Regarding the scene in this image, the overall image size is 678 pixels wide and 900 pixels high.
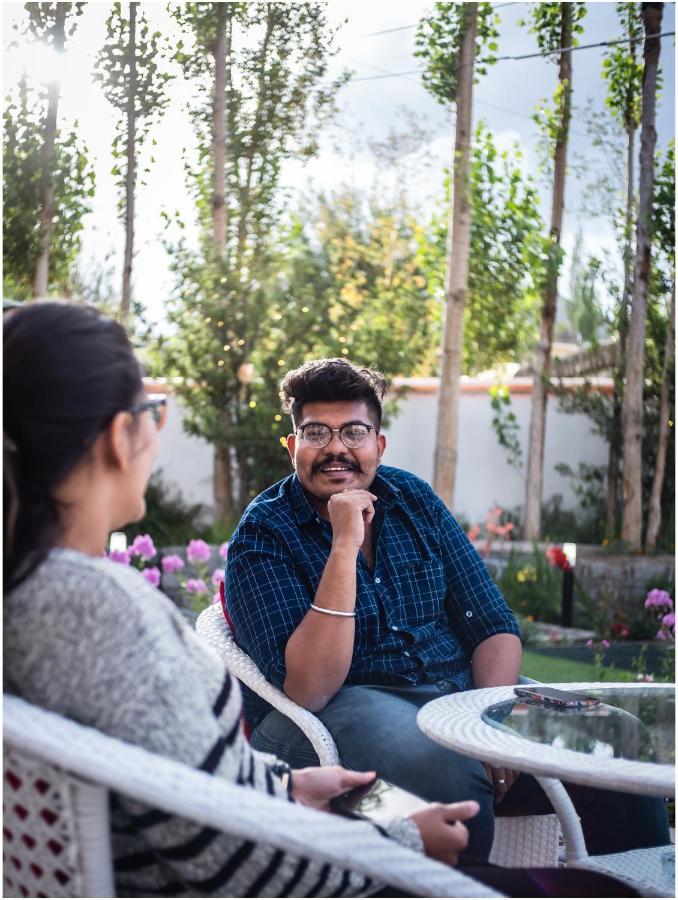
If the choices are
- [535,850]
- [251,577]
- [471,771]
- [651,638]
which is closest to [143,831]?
[471,771]

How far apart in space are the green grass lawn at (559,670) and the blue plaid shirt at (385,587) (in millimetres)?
3145

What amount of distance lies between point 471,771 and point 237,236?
7801mm

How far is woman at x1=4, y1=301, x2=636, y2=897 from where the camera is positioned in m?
1.16

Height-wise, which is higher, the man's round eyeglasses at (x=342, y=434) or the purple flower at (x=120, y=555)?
the man's round eyeglasses at (x=342, y=434)

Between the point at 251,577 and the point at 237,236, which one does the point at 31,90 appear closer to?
the point at 237,236

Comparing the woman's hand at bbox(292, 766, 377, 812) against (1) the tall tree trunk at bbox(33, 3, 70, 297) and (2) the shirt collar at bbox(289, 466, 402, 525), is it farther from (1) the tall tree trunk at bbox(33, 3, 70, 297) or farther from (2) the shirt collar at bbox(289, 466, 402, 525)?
(1) the tall tree trunk at bbox(33, 3, 70, 297)

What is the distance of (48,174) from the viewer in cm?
773

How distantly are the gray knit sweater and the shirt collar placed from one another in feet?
4.79

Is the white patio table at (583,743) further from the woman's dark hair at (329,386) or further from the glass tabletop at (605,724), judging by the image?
the woman's dark hair at (329,386)

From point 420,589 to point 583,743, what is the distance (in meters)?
0.86

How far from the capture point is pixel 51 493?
1.26m

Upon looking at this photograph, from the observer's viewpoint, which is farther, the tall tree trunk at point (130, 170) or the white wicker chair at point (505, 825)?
the tall tree trunk at point (130, 170)

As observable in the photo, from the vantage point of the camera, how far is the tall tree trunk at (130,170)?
7.69 metres

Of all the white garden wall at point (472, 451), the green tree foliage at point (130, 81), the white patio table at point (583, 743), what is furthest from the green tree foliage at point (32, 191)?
the white patio table at point (583, 743)
